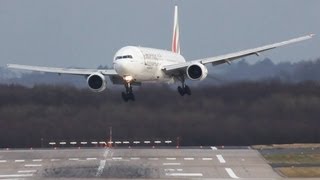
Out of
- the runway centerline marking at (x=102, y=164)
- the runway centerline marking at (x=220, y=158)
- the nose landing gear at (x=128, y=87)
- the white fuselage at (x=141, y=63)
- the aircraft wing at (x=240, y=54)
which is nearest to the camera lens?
the white fuselage at (x=141, y=63)

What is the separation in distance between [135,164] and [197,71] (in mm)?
14705

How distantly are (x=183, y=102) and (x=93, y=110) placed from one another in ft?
29.9

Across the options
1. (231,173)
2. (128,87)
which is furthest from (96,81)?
(231,173)

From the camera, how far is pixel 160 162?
88.4 meters

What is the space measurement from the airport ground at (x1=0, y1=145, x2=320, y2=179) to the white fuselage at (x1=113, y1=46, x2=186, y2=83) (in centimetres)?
840

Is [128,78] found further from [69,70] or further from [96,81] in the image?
[69,70]

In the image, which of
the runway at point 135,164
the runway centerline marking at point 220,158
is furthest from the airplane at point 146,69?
the runway centerline marking at point 220,158

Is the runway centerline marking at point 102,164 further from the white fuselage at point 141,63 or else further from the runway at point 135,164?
the white fuselage at point 141,63

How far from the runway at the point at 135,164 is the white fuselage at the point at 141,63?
27.7ft

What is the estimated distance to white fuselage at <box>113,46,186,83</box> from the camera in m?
72.4

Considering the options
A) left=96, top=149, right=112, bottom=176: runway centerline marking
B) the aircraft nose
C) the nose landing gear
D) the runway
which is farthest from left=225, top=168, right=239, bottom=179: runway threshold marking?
the aircraft nose

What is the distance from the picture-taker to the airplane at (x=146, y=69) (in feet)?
239

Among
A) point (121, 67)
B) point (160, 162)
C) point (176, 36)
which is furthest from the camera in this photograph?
point (176, 36)

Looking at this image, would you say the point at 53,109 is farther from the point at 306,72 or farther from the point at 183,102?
the point at 306,72
